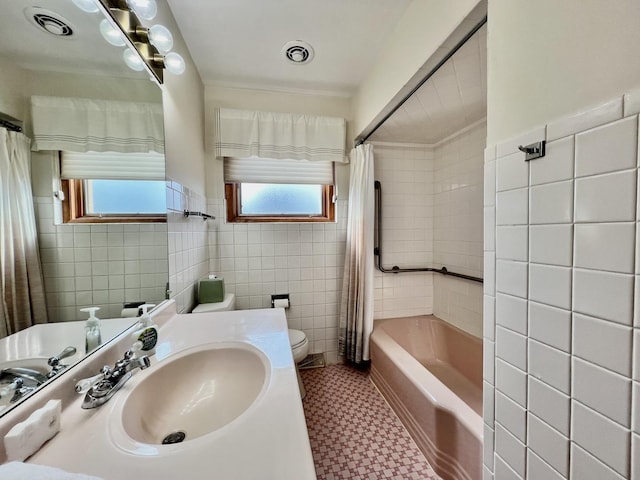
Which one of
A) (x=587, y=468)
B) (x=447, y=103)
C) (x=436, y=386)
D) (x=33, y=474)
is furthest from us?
(x=447, y=103)

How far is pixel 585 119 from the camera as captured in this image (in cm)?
57

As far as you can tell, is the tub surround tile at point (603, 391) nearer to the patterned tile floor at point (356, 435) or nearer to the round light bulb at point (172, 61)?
the patterned tile floor at point (356, 435)

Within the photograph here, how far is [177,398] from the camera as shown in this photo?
814 millimetres

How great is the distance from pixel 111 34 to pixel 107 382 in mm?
1099

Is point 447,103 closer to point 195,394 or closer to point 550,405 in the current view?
point 550,405

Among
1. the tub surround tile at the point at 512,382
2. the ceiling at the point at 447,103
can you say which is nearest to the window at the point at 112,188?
the tub surround tile at the point at 512,382

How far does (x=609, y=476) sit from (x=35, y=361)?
131 centimetres

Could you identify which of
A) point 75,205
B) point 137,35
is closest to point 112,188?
point 75,205

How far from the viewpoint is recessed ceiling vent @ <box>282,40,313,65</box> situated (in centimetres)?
157

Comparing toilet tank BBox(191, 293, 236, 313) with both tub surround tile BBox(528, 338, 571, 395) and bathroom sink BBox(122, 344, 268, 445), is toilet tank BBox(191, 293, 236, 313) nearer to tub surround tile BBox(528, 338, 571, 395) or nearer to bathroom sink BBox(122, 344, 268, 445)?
bathroom sink BBox(122, 344, 268, 445)

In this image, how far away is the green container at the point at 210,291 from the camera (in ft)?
5.50

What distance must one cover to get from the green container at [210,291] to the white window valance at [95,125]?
0.88m

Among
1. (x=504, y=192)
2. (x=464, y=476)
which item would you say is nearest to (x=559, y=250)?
(x=504, y=192)

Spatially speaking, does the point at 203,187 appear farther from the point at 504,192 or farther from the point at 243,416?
the point at 504,192
